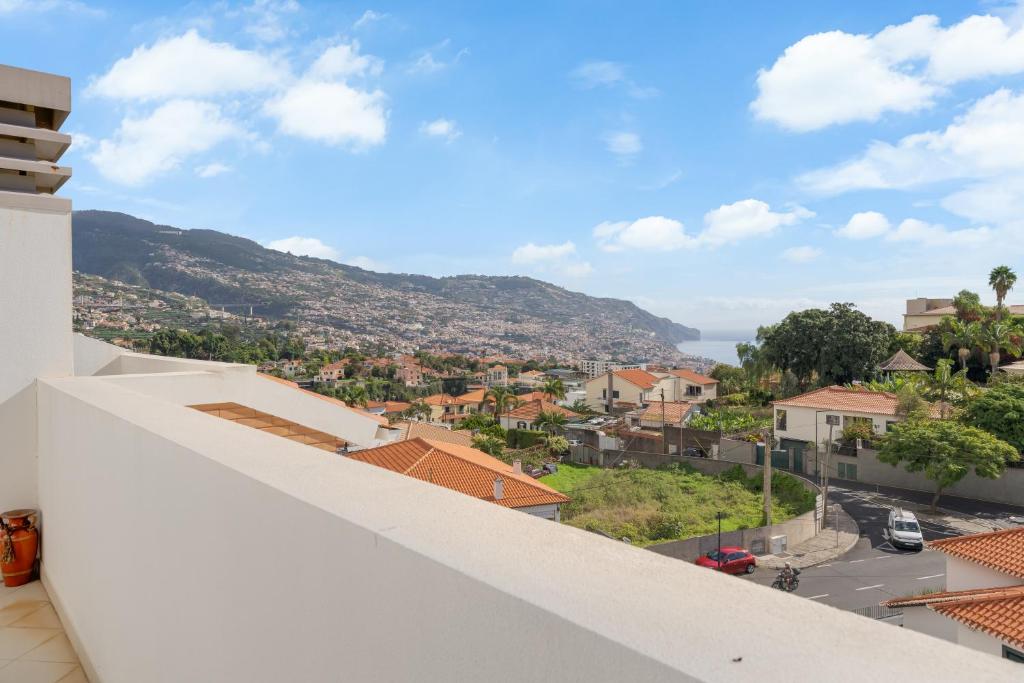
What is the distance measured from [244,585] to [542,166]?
169ft

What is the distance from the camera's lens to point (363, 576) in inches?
41.4

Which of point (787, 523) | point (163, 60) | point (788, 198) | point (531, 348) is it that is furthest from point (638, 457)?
point (531, 348)

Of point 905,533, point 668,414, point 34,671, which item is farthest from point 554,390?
point 34,671

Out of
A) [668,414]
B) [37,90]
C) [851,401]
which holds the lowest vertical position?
[668,414]

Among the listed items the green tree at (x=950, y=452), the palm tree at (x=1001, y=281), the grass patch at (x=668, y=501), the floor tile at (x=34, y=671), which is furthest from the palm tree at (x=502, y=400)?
Result: the floor tile at (x=34, y=671)

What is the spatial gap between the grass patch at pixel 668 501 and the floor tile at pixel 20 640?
14342 mm

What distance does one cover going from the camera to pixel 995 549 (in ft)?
33.9

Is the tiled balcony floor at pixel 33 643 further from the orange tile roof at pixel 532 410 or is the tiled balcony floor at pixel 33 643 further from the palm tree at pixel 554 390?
the palm tree at pixel 554 390

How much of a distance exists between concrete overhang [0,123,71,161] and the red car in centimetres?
1558

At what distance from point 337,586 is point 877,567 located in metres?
19.6

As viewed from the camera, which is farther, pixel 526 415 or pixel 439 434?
pixel 526 415

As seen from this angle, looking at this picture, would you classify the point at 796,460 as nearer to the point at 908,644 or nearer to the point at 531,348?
the point at 908,644

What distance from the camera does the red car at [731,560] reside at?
15.6 metres

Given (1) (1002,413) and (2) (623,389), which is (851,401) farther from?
(2) (623,389)
